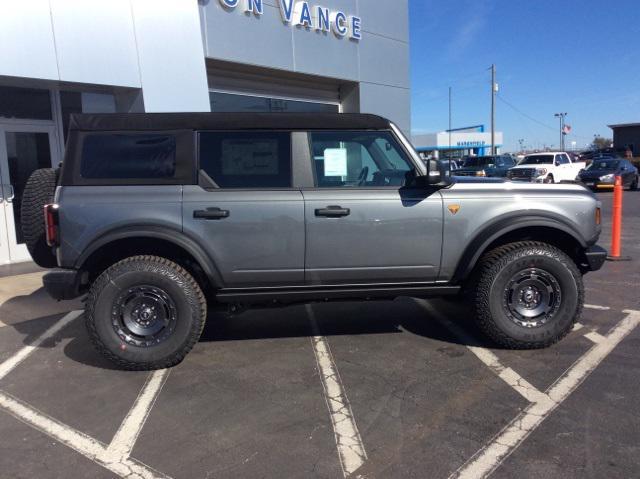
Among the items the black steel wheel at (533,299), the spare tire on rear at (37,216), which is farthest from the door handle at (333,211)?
the spare tire on rear at (37,216)

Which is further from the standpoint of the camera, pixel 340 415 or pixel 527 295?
pixel 527 295

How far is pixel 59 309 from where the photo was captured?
612 cm

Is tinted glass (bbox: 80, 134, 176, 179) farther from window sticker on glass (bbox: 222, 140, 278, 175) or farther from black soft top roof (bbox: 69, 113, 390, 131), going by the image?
window sticker on glass (bbox: 222, 140, 278, 175)

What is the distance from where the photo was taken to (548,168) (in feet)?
80.3

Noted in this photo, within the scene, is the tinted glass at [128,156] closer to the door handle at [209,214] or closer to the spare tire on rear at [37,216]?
the door handle at [209,214]

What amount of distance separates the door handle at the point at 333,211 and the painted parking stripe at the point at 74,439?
216 cm

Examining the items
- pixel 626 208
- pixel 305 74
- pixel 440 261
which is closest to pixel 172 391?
pixel 440 261

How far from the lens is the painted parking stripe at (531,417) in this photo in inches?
112

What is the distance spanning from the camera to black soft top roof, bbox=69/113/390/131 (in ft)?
13.9

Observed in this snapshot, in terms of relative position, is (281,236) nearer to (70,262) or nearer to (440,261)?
(440,261)

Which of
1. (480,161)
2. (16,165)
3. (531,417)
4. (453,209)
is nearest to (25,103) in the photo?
(16,165)

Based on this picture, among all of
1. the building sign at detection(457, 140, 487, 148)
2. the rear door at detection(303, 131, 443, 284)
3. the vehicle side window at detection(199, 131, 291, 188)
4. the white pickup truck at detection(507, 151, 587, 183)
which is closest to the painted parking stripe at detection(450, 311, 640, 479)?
the rear door at detection(303, 131, 443, 284)

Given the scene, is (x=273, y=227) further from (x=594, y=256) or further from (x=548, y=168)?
(x=548, y=168)

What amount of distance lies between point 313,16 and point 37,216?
29.6ft
